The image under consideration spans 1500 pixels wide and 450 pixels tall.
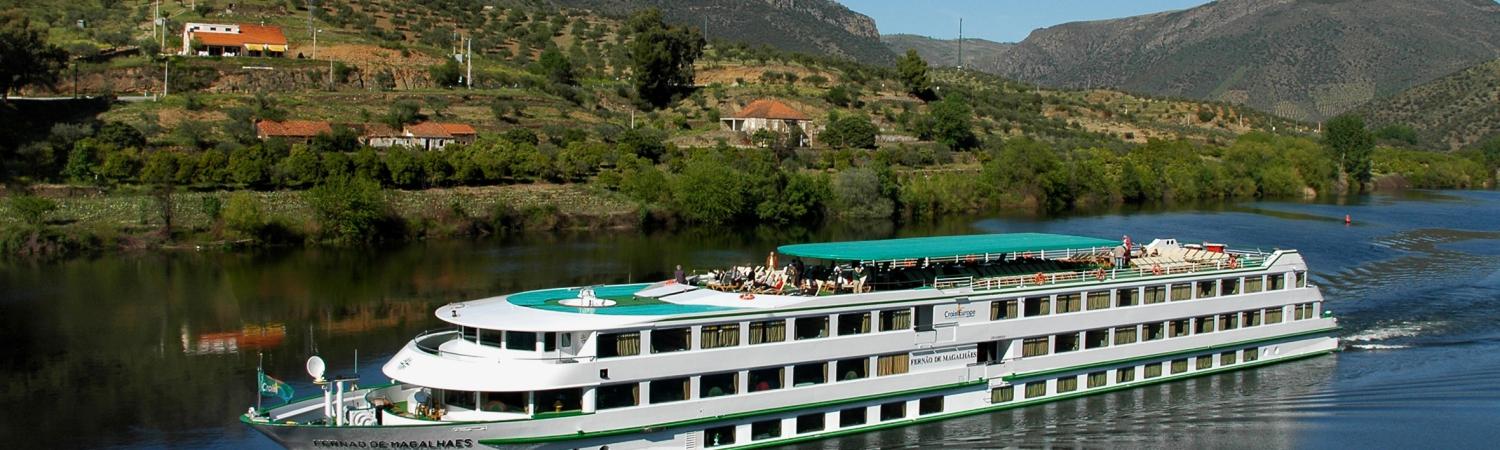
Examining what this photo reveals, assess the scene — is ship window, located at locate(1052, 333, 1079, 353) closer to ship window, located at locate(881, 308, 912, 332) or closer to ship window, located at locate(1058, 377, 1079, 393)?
ship window, located at locate(1058, 377, 1079, 393)

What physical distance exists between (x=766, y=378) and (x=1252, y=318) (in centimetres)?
1157

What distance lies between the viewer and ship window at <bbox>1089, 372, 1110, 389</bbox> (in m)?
24.8

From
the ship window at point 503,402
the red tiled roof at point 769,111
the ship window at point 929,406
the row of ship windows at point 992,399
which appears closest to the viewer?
the ship window at point 503,402

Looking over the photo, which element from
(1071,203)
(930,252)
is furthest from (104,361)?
(1071,203)

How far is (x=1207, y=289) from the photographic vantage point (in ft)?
86.8

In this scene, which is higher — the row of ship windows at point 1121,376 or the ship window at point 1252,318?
the ship window at point 1252,318

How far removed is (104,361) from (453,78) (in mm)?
50451

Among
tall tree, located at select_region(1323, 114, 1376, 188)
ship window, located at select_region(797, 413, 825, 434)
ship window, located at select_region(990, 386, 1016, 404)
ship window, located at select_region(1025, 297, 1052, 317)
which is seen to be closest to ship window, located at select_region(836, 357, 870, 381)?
ship window, located at select_region(797, 413, 825, 434)

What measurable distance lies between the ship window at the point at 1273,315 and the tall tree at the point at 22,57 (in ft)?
173

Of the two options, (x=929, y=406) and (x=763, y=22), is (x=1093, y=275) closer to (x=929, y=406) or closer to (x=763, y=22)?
(x=929, y=406)

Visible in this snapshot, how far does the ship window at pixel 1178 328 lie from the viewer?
25.8 meters

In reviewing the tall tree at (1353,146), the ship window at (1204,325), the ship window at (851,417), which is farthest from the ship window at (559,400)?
the tall tree at (1353,146)

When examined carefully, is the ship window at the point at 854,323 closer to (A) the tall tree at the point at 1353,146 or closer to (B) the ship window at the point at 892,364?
(B) the ship window at the point at 892,364

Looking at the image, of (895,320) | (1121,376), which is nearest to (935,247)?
(895,320)
